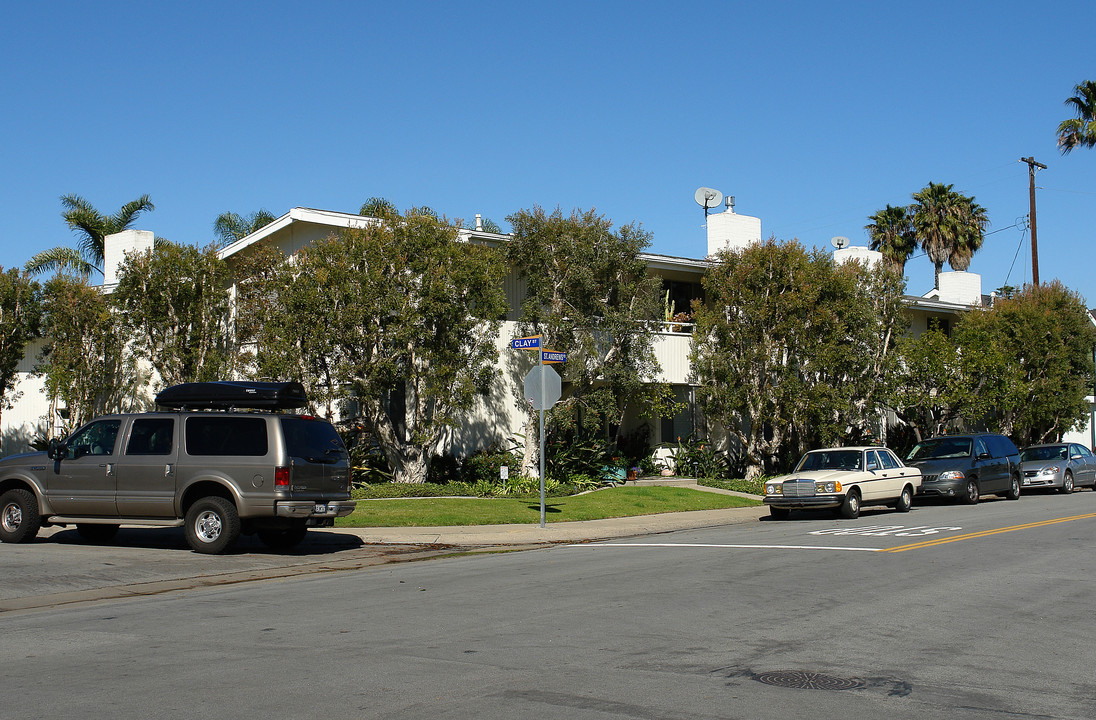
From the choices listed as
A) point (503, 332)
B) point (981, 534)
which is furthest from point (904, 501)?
point (503, 332)

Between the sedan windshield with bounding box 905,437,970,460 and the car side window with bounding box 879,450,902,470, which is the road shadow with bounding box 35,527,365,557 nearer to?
the car side window with bounding box 879,450,902,470

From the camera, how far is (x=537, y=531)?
56.2 ft

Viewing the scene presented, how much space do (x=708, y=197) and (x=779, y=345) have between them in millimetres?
8510

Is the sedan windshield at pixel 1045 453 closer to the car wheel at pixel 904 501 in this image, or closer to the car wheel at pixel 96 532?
the car wheel at pixel 904 501

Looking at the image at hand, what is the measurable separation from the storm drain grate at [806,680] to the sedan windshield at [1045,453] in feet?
86.4

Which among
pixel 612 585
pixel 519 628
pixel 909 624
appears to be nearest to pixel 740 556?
pixel 612 585

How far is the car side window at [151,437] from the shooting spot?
45.7ft

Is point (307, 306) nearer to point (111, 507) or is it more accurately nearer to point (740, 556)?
point (111, 507)

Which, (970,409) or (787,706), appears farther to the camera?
(970,409)

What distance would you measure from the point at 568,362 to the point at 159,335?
33.6 feet

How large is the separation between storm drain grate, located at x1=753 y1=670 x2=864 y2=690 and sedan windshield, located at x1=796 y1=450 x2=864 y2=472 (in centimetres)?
1461

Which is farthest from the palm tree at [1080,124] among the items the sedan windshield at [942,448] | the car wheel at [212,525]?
the car wheel at [212,525]

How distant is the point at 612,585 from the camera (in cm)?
1097

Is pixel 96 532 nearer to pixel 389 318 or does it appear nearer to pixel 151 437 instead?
pixel 151 437
